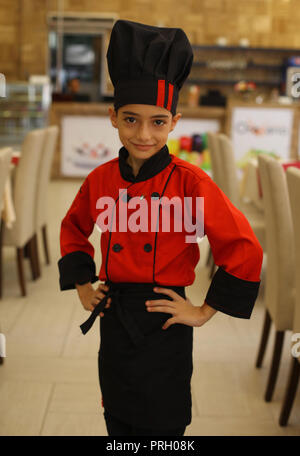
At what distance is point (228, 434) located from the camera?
196 cm

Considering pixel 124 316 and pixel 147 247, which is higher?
pixel 147 247

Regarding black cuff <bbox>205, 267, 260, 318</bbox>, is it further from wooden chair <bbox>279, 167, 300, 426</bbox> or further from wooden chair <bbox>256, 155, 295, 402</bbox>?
wooden chair <bbox>256, 155, 295, 402</bbox>

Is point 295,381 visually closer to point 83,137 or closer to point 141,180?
point 141,180

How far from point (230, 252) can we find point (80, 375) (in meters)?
1.48

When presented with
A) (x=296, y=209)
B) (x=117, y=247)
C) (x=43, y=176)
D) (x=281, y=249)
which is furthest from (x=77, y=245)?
(x=43, y=176)

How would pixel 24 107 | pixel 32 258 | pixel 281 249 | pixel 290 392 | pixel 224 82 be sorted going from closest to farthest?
pixel 290 392 → pixel 281 249 → pixel 32 258 → pixel 24 107 → pixel 224 82

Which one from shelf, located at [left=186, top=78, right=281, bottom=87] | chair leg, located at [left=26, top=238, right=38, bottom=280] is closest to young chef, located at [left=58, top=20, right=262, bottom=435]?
chair leg, located at [left=26, top=238, right=38, bottom=280]

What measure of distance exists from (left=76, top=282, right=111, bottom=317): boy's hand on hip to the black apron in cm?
1

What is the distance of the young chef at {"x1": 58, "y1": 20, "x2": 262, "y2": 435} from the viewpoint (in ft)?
3.34

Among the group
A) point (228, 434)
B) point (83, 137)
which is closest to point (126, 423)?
point (228, 434)

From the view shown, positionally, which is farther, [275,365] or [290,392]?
[275,365]

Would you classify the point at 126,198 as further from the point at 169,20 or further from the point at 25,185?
the point at 169,20

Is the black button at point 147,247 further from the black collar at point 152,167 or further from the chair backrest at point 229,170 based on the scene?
the chair backrest at point 229,170

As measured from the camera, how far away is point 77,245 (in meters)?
1.23
